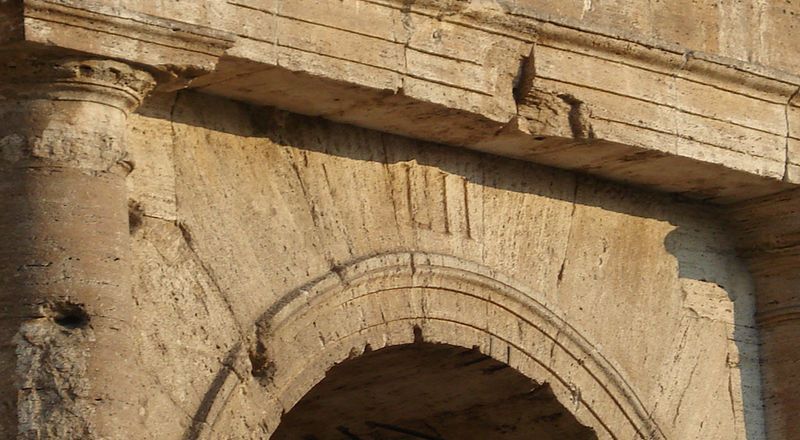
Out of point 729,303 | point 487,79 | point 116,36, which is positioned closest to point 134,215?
point 116,36

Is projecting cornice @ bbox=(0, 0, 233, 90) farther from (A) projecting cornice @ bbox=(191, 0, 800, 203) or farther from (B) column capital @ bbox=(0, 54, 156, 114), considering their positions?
(A) projecting cornice @ bbox=(191, 0, 800, 203)

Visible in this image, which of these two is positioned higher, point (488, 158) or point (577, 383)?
point (488, 158)

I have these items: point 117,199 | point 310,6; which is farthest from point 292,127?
point 117,199

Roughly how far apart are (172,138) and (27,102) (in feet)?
2.39

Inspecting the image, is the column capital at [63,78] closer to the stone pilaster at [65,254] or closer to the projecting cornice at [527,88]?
the stone pilaster at [65,254]

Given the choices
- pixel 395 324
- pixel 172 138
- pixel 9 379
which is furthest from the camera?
pixel 395 324

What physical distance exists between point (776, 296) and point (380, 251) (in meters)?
2.00

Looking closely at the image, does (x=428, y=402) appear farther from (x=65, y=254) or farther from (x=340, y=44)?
(x=65, y=254)

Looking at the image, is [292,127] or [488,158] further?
[488,158]

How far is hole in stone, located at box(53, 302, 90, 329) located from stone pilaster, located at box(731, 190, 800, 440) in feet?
10.9

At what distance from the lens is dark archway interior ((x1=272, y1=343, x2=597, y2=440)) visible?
27.0ft

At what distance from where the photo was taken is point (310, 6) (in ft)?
24.1

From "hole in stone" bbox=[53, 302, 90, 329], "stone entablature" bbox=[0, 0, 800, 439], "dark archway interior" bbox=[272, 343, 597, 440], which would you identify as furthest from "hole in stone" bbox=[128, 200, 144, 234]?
"dark archway interior" bbox=[272, 343, 597, 440]

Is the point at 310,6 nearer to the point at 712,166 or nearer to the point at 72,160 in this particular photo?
the point at 72,160
